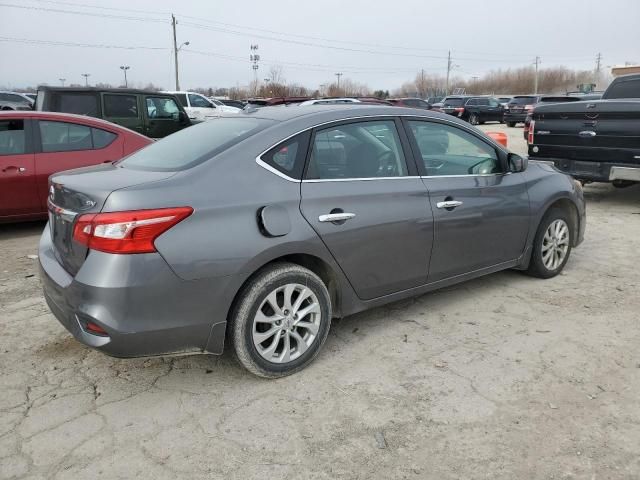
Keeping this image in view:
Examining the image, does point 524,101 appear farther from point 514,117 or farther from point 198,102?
point 198,102

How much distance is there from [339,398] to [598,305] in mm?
2470

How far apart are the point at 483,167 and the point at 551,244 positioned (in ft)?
3.65

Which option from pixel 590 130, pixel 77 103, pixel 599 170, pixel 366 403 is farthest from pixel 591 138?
pixel 77 103

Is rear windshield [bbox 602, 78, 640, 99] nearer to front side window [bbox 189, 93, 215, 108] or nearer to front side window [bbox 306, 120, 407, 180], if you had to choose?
front side window [bbox 306, 120, 407, 180]

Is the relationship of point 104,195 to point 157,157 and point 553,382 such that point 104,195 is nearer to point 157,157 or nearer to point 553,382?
point 157,157

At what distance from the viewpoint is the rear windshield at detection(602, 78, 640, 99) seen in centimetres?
918

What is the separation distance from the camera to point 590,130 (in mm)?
7414

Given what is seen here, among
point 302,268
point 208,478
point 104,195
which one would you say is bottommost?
point 208,478

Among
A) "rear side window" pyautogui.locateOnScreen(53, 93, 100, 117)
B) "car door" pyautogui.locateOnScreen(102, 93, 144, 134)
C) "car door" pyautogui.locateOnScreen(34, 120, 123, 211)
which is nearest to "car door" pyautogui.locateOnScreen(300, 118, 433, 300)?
"car door" pyautogui.locateOnScreen(34, 120, 123, 211)

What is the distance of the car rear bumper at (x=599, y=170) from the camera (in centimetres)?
707

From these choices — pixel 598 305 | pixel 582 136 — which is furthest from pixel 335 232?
pixel 582 136

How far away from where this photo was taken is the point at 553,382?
3186 millimetres

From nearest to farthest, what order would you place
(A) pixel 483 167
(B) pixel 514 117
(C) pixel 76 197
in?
(C) pixel 76 197 → (A) pixel 483 167 → (B) pixel 514 117

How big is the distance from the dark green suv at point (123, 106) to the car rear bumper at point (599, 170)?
7.87 m
